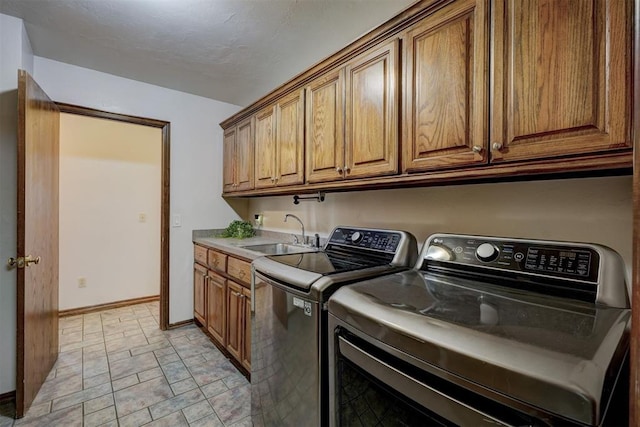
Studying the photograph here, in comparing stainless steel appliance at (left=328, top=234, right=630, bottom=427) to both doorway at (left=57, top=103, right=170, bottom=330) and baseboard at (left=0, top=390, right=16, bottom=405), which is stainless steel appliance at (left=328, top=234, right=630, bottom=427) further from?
doorway at (left=57, top=103, right=170, bottom=330)

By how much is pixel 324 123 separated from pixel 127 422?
2103 millimetres

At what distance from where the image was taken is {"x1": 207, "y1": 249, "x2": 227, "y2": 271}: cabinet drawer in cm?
239

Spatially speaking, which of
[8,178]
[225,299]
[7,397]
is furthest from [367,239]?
[7,397]

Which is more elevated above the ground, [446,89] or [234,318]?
[446,89]

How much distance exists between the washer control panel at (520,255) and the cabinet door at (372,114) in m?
0.44

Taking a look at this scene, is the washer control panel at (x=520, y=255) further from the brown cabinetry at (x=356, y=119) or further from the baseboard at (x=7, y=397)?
the baseboard at (x=7, y=397)

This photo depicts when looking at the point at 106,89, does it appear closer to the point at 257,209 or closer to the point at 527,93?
the point at 257,209

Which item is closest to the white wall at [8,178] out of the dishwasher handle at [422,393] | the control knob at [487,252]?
the dishwasher handle at [422,393]

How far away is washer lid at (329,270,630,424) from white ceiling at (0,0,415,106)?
1616mm

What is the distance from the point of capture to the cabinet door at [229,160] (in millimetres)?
3029

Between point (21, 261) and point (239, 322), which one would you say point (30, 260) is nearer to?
point (21, 261)

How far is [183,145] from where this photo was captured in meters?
3.03

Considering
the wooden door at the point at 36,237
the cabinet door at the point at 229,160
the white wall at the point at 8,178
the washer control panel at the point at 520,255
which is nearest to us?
the washer control panel at the point at 520,255

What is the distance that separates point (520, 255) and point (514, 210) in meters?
0.30
